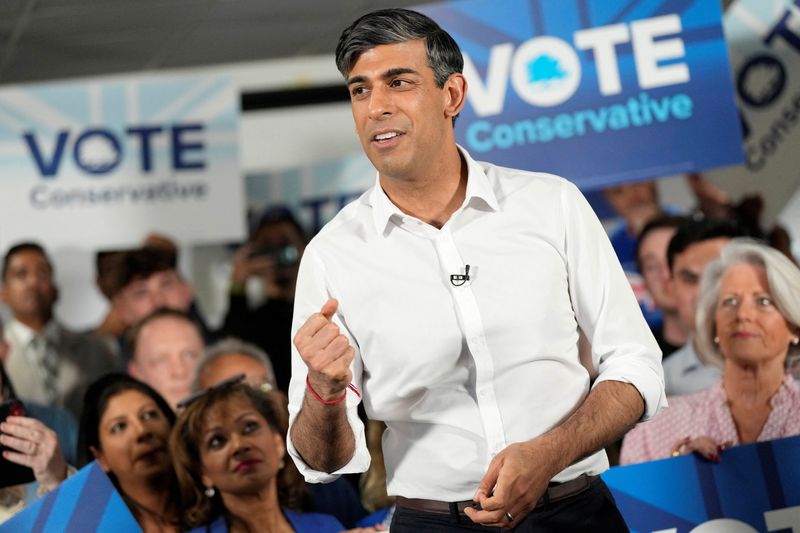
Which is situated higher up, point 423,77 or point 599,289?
point 423,77

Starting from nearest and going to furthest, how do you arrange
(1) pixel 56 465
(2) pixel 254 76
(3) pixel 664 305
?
(1) pixel 56 465
(3) pixel 664 305
(2) pixel 254 76

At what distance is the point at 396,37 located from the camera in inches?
71.6

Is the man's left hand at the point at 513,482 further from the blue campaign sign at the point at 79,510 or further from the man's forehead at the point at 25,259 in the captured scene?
the man's forehead at the point at 25,259

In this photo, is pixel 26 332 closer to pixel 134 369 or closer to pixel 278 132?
pixel 134 369

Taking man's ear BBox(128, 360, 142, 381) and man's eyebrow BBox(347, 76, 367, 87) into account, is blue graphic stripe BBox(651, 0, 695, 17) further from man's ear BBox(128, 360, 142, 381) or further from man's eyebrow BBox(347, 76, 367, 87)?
man's ear BBox(128, 360, 142, 381)

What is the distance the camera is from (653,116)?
3539 millimetres

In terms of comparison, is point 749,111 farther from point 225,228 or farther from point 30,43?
point 30,43

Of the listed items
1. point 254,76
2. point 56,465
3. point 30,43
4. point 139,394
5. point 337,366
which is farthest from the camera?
point 254,76

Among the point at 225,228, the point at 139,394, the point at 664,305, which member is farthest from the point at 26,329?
the point at 664,305

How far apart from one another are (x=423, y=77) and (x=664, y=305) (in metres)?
2.96

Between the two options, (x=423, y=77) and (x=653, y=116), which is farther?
(x=653, y=116)

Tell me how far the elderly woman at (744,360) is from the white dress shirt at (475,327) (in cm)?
161

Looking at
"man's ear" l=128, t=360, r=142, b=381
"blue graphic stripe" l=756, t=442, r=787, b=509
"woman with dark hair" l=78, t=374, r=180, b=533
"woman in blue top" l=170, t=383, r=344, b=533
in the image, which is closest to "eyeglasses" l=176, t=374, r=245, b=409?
"woman in blue top" l=170, t=383, r=344, b=533

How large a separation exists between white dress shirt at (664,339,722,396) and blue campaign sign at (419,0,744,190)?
76cm
